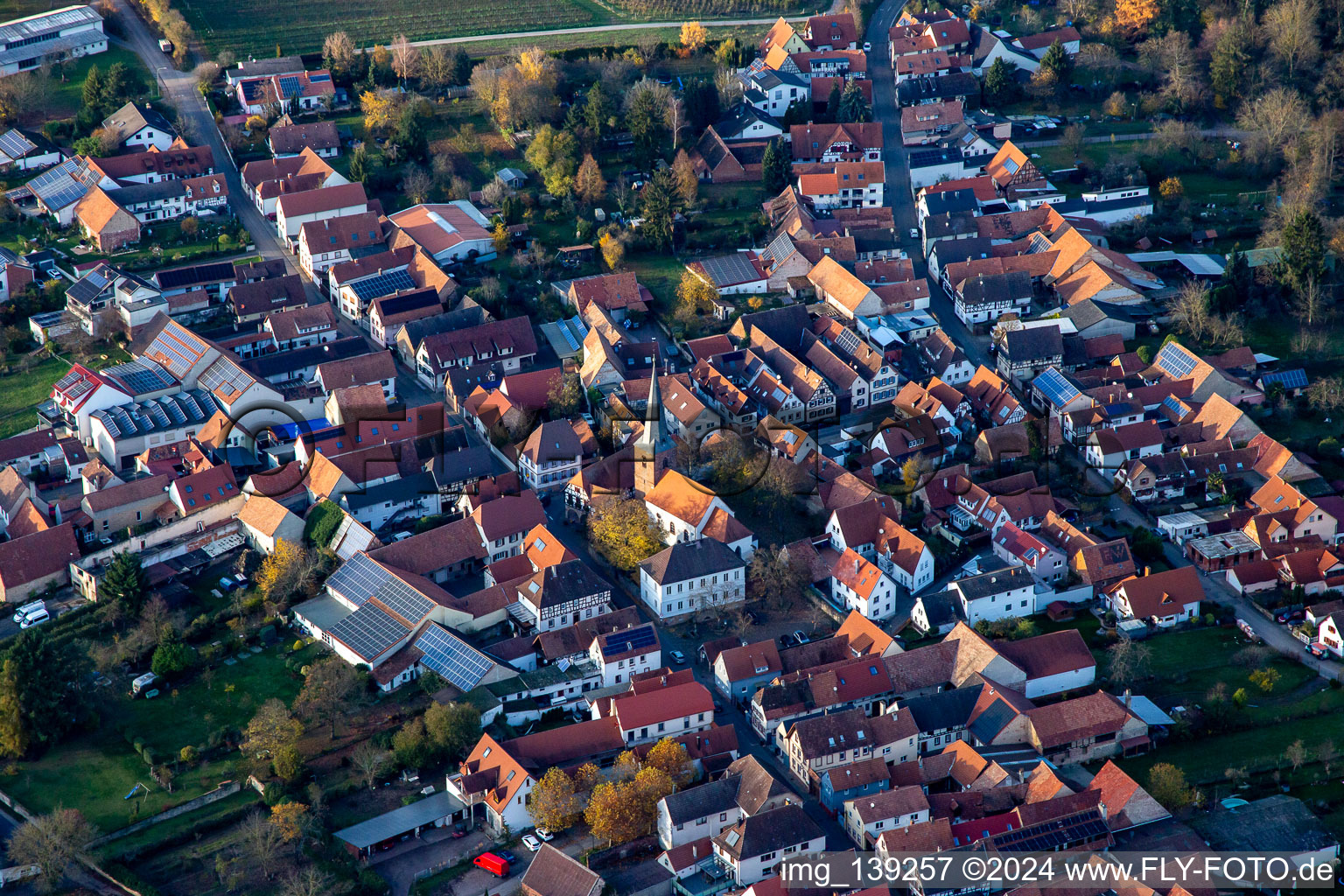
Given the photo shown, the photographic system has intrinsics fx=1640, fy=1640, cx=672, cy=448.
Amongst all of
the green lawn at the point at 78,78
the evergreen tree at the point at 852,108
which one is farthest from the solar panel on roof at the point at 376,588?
the evergreen tree at the point at 852,108

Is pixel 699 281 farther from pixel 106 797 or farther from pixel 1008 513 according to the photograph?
pixel 106 797

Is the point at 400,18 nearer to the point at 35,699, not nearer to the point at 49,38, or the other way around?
the point at 49,38

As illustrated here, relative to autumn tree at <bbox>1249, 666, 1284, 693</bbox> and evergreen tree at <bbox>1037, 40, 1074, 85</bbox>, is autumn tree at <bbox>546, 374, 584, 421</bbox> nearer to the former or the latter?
autumn tree at <bbox>1249, 666, 1284, 693</bbox>

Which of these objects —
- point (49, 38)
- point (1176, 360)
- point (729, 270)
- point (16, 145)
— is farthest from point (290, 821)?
point (49, 38)

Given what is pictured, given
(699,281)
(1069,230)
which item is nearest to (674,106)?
(699,281)

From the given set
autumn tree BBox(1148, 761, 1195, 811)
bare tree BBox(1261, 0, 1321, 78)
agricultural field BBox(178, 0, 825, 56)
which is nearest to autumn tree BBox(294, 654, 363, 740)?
autumn tree BBox(1148, 761, 1195, 811)
